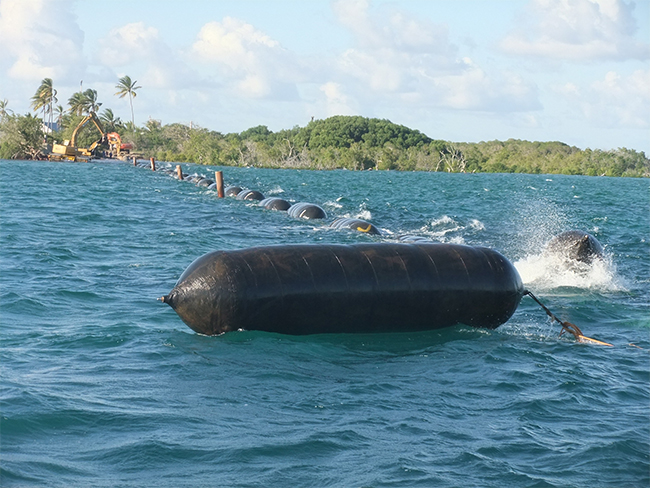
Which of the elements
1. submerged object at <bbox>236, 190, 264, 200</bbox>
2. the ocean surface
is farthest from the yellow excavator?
the ocean surface

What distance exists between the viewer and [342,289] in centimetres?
1029

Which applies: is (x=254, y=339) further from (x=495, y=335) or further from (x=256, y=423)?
(x=495, y=335)

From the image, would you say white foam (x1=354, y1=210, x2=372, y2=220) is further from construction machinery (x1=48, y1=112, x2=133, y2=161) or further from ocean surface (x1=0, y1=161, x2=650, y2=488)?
construction machinery (x1=48, y1=112, x2=133, y2=161)

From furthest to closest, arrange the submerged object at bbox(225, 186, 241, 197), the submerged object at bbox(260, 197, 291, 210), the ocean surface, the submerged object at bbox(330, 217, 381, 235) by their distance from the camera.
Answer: the submerged object at bbox(225, 186, 241, 197) < the submerged object at bbox(260, 197, 291, 210) < the submerged object at bbox(330, 217, 381, 235) < the ocean surface

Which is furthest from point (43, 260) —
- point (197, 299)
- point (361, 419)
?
point (361, 419)

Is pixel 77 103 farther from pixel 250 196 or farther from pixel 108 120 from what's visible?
pixel 250 196

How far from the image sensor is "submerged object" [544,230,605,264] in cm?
1648

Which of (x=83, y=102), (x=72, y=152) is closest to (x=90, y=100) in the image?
(x=83, y=102)

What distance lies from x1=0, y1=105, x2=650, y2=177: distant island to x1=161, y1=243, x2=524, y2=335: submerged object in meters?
107

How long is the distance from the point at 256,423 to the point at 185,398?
40.9 inches

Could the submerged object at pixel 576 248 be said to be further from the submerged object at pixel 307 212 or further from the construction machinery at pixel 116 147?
the construction machinery at pixel 116 147

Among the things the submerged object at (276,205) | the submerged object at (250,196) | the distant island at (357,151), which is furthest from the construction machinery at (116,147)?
the submerged object at (276,205)

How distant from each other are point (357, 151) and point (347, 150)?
249cm

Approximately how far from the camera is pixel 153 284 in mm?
14320
